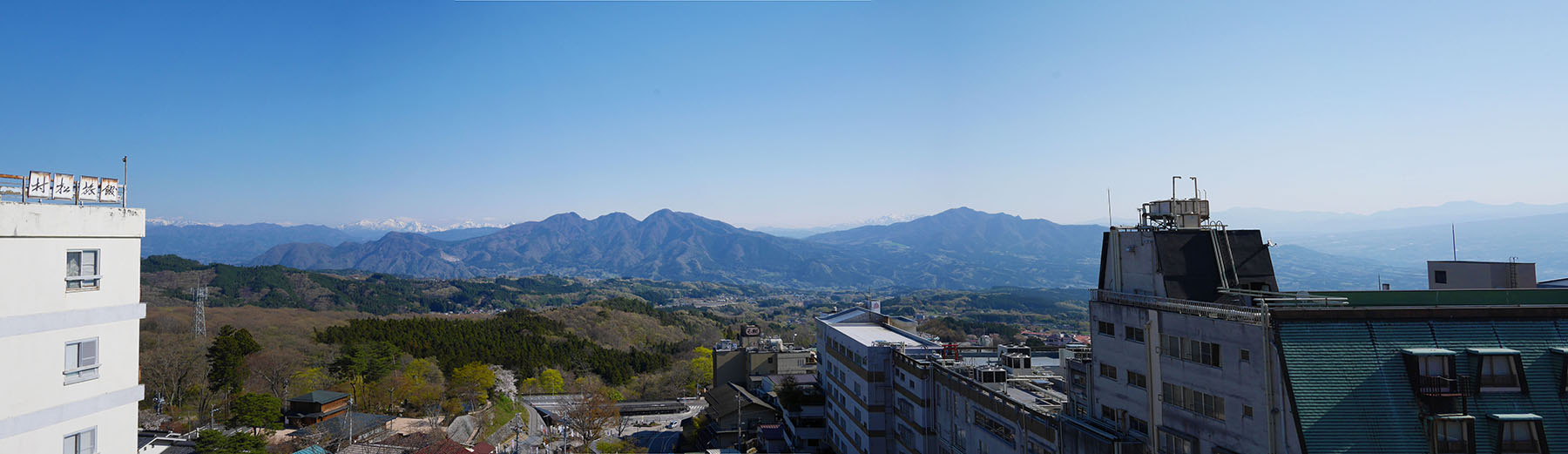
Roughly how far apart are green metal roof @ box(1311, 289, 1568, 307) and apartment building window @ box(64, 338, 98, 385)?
2500cm

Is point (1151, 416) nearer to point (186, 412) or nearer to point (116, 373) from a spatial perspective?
point (116, 373)

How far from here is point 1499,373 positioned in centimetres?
1552

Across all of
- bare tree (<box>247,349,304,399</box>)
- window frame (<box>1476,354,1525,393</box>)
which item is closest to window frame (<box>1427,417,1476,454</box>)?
window frame (<box>1476,354,1525,393</box>)

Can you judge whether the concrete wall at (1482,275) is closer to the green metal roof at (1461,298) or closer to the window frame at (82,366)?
the green metal roof at (1461,298)

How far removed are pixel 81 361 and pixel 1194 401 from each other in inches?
860

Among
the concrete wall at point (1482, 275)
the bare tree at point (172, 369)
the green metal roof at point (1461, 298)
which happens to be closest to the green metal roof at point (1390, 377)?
the green metal roof at point (1461, 298)

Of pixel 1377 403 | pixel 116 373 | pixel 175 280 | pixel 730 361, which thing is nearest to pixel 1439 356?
pixel 1377 403

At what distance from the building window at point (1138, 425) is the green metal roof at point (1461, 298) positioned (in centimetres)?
596

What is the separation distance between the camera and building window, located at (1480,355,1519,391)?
50.6ft

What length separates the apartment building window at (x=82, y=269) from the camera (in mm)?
8797

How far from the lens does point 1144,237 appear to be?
2239cm

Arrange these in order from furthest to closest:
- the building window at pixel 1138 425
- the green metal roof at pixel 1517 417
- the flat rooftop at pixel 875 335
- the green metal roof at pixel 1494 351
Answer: the flat rooftop at pixel 875 335 → the building window at pixel 1138 425 → the green metal roof at pixel 1494 351 → the green metal roof at pixel 1517 417

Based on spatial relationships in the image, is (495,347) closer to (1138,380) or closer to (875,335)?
(875,335)

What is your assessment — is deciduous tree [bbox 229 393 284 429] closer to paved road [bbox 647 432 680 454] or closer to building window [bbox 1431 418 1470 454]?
paved road [bbox 647 432 680 454]
